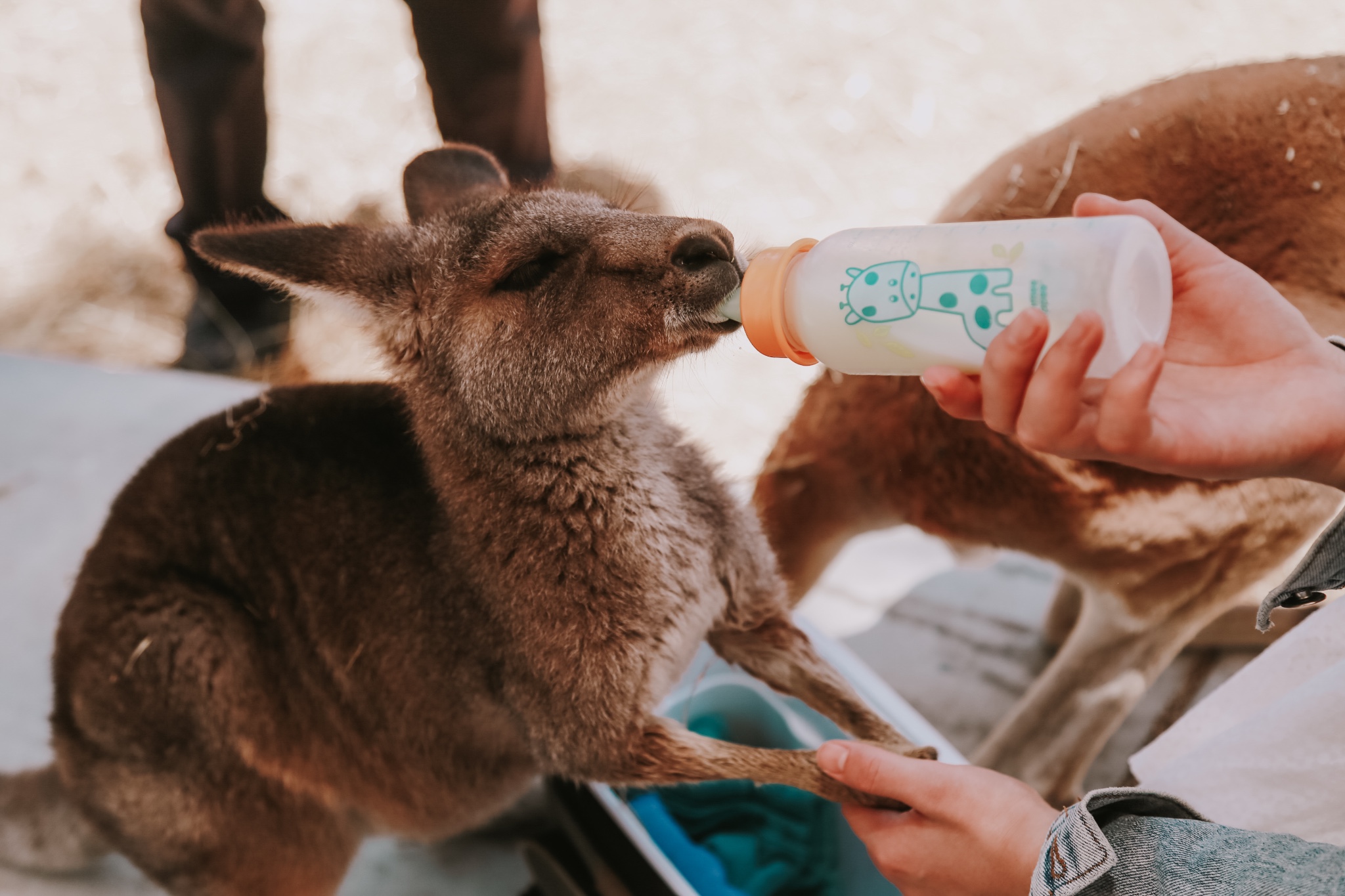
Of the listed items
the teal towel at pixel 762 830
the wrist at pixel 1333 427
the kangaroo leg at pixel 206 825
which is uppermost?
the wrist at pixel 1333 427

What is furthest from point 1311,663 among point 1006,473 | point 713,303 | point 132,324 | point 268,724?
point 132,324

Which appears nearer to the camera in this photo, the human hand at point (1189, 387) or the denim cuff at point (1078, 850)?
the human hand at point (1189, 387)

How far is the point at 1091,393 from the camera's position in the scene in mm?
1033

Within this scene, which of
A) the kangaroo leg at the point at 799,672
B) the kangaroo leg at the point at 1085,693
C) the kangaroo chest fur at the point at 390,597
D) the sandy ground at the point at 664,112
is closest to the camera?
the kangaroo chest fur at the point at 390,597

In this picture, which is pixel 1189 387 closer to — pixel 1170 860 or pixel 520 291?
pixel 1170 860

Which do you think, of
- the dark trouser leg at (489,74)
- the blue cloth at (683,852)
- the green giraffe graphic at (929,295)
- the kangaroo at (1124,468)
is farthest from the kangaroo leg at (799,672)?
the dark trouser leg at (489,74)

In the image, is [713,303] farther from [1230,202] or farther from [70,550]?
[70,550]

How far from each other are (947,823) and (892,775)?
0.31 feet

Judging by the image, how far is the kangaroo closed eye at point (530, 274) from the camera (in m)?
1.30

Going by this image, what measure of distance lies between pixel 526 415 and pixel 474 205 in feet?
1.21

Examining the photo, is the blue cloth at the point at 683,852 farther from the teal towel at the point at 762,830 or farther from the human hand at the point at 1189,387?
the human hand at the point at 1189,387

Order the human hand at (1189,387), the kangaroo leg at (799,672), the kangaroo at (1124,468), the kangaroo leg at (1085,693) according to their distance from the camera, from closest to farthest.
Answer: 1. the human hand at (1189,387)
2. the kangaroo leg at (799,672)
3. the kangaroo at (1124,468)
4. the kangaroo leg at (1085,693)

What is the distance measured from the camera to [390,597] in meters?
1.54

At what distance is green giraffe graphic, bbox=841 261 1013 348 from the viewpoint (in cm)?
95
